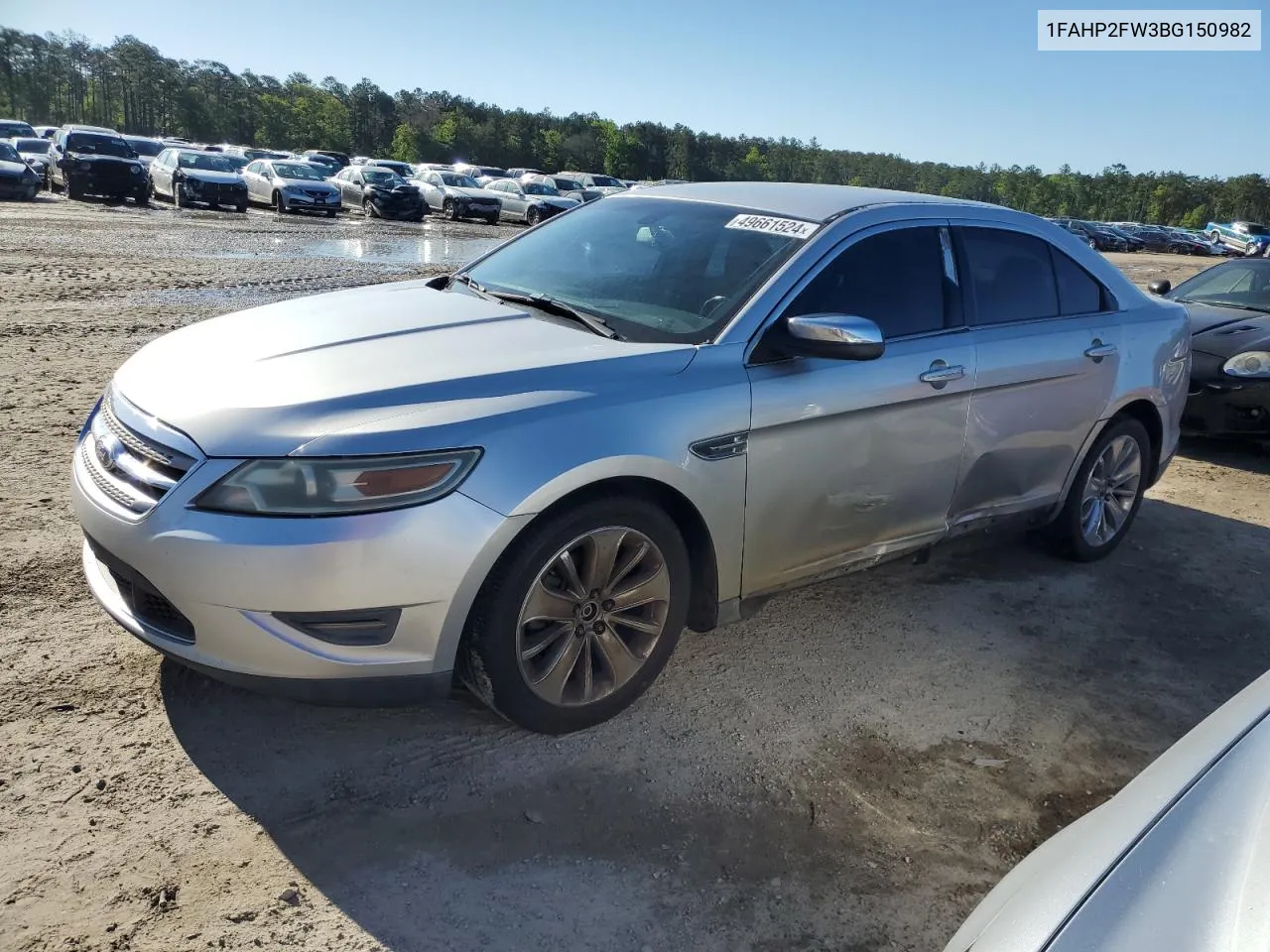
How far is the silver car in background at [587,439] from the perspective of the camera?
106 inches

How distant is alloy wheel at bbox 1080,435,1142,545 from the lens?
5023mm

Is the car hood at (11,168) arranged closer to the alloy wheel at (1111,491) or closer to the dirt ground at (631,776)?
the dirt ground at (631,776)

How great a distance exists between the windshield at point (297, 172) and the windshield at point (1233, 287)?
78.8ft

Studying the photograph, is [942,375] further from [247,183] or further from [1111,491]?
[247,183]

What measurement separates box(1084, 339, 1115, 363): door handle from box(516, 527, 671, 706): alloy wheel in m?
2.58

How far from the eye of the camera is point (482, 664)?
9.58 feet

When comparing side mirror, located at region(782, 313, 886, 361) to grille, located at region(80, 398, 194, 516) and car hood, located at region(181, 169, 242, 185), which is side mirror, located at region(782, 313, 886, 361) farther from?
car hood, located at region(181, 169, 242, 185)

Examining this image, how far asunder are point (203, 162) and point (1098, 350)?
27257 millimetres

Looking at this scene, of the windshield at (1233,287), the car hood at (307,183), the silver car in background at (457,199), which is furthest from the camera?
the silver car in background at (457,199)

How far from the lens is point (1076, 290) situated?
4730 mm

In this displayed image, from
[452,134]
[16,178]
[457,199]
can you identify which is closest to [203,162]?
[16,178]

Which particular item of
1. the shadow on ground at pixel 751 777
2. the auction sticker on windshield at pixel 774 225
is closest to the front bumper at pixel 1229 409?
the shadow on ground at pixel 751 777

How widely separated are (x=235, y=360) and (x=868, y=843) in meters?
2.41

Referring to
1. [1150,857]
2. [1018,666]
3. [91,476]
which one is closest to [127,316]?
[91,476]
